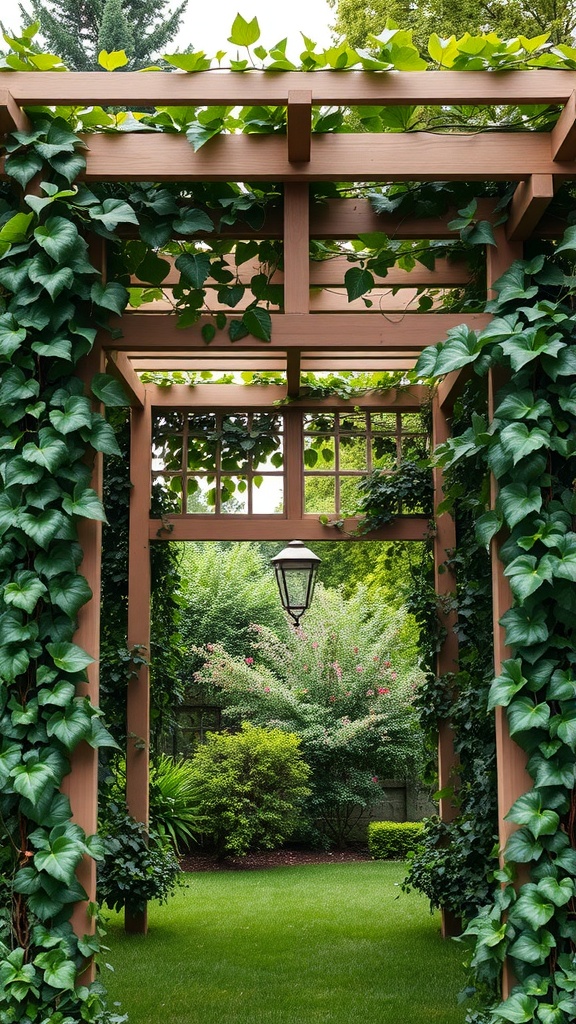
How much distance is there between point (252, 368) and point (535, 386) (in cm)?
238

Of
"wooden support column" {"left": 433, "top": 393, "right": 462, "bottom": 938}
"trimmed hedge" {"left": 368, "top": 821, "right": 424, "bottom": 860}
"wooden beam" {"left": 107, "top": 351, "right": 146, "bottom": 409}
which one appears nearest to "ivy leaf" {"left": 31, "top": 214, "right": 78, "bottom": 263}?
"wooden beam" {"left": 107, "top": 351, "right": 146, "bottom": 409}

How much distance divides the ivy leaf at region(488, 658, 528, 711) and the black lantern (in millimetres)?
2938

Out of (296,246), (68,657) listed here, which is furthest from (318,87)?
(68,657)

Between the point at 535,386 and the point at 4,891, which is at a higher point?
the point at 535,386

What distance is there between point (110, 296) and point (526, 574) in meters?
1.48

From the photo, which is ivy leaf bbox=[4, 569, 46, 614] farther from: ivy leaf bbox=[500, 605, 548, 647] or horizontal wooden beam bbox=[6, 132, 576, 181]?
ivy leaf bbox=[500, 605, 548, 647]

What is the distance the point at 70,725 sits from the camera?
2896 millimetres

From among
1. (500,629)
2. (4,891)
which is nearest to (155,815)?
(4,891)

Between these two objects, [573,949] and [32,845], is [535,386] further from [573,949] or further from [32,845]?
[32,845]

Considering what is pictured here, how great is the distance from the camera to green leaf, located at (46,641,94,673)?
2920mm

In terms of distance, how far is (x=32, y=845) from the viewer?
9.55 feet

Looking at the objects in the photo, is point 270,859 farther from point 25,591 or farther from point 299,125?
point 299,125

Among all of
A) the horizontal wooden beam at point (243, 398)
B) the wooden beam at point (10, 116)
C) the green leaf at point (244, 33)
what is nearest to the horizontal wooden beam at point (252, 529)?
the horizontal wooden beam at point (243, 398)

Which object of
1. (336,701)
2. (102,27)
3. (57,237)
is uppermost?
(102,27)
